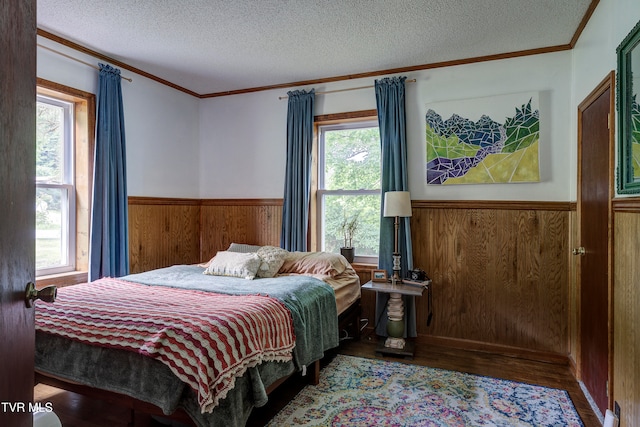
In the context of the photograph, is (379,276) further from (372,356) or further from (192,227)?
(192,227)

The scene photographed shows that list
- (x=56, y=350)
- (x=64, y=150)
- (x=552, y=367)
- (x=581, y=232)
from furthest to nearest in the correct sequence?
(x=64, y=150), (x=552, y=367), (x=581, y=232), (x=56, y=350)

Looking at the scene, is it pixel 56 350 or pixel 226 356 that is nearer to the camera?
pixel 226 356

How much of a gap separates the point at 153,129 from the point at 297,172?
5.15 feet

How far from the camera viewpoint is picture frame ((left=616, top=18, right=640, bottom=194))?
5.62 ft

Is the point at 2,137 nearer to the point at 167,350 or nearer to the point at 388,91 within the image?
the point at 167,350

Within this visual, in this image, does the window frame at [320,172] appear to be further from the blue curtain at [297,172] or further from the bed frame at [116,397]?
the bed frame at [116,397]

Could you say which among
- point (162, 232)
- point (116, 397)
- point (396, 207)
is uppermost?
point (396, 207)

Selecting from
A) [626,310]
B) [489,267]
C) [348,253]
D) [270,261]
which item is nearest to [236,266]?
[270,261]

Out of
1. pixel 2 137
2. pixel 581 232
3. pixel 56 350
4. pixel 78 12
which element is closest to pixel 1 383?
pixel 2 137

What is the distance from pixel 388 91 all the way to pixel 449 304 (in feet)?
6.89

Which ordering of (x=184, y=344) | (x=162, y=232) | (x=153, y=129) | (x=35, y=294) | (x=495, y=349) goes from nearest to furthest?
(x=35, y=294) < (x=184, y=344) < (x=495, y=349) < (x=153, y=129) < (x=162, y=232)

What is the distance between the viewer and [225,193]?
14.5 ft

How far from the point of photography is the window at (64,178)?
3.04 meters

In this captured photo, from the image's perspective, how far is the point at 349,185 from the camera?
394cm
